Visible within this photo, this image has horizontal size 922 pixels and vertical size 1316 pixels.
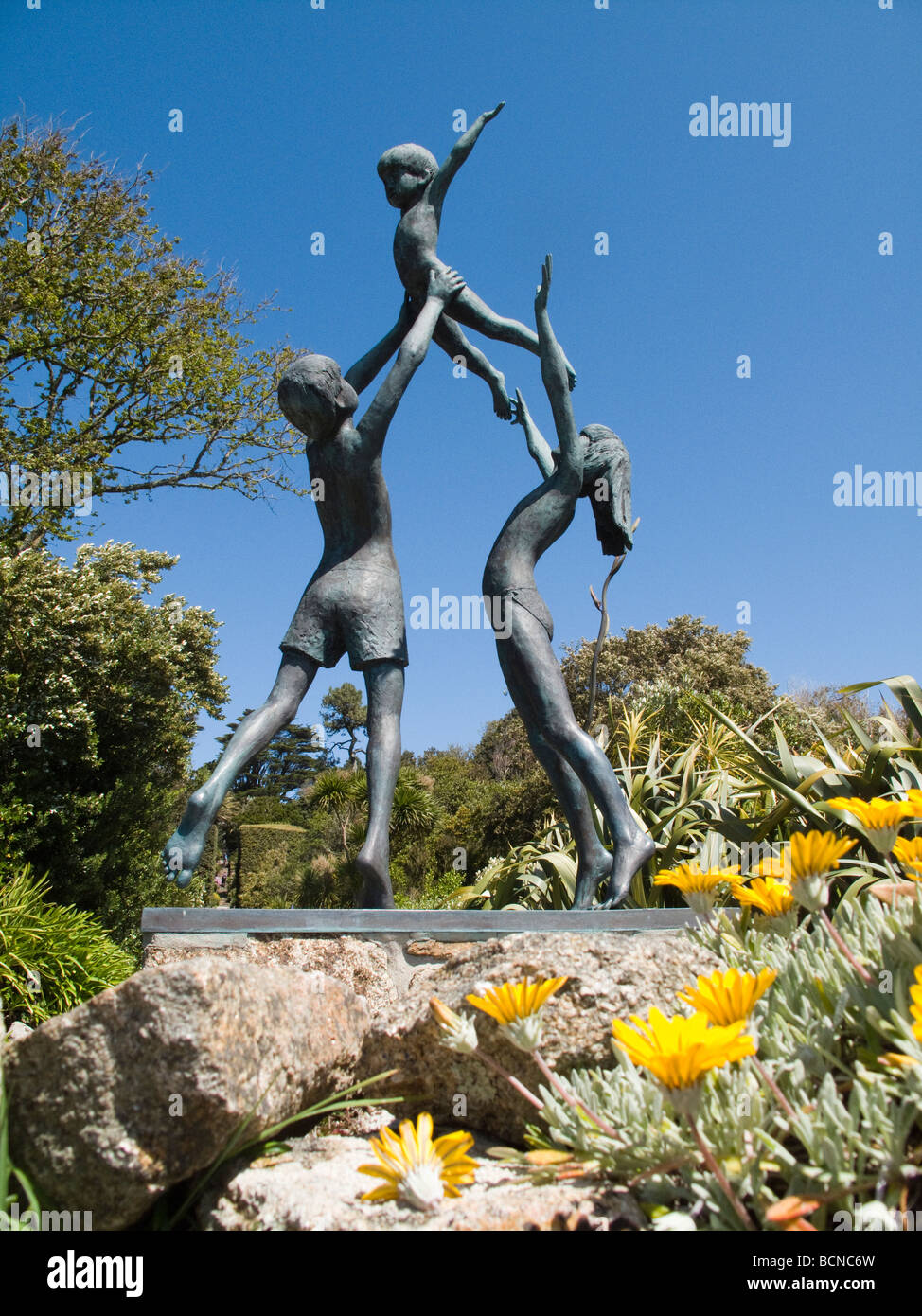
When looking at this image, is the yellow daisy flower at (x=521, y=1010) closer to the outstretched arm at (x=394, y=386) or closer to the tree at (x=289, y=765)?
the outstretched arm at (x=394, y=386)

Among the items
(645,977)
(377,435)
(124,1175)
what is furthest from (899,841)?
(377,435)

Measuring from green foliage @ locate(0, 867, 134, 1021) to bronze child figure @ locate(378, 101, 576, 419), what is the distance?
4908mm

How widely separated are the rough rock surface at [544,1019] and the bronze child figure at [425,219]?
9.54 ft

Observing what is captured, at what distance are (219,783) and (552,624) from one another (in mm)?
1585

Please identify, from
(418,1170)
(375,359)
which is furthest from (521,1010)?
(375,359)

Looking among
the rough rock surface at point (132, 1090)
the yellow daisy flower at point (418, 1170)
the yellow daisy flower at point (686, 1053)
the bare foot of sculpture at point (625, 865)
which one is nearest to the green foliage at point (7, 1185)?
the rough rock surface at point (132, 1090)

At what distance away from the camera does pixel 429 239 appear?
4.28 meters

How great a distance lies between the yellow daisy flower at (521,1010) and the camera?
1.48m

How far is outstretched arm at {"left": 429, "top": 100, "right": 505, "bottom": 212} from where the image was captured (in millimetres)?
4234

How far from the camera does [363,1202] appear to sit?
5.18ft

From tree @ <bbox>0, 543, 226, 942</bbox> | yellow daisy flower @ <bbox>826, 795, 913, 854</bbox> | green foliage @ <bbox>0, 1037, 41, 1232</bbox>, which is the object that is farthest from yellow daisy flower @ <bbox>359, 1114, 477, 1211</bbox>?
tree @ <bbox>0, 543, 226, 942</bbox>
